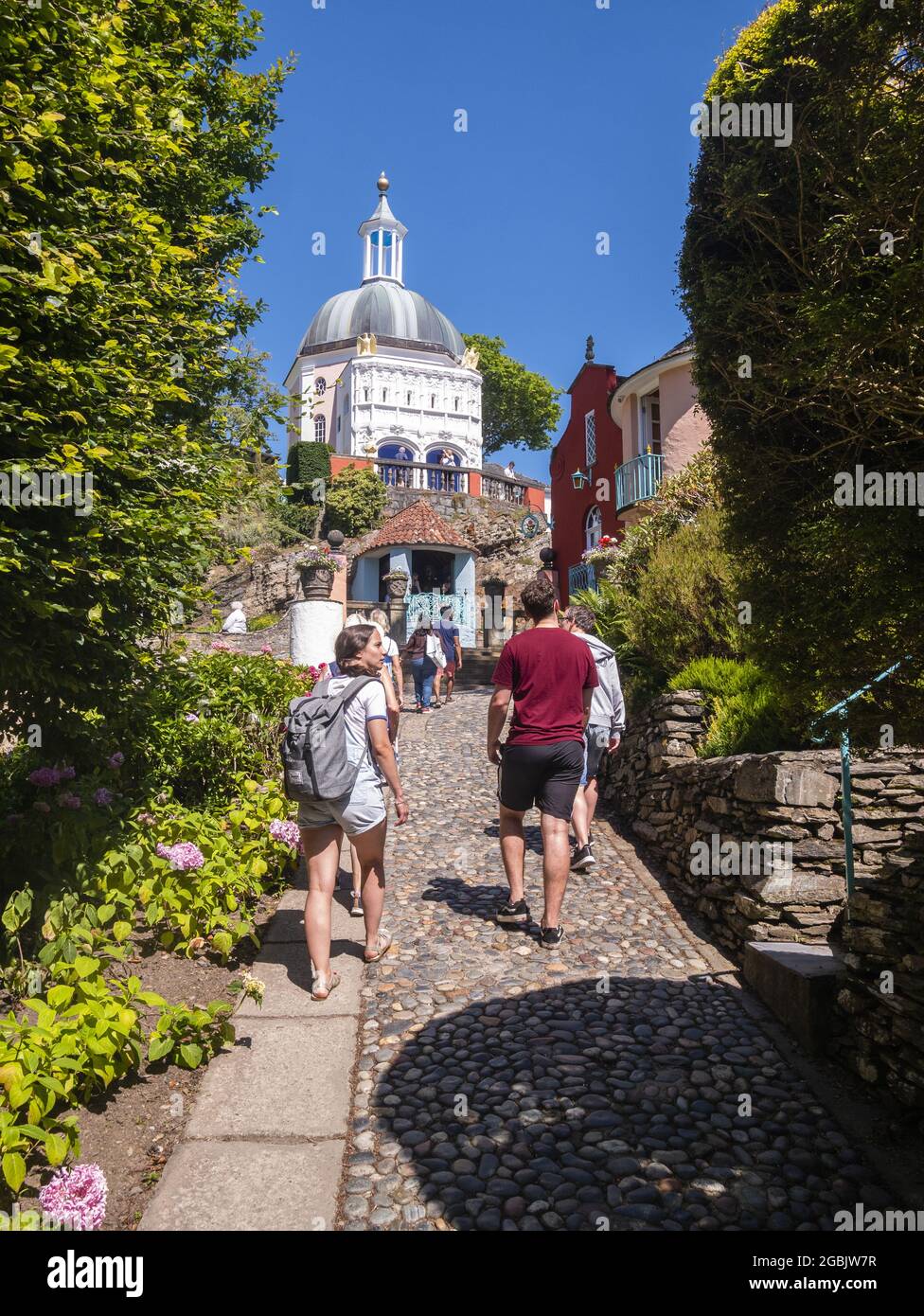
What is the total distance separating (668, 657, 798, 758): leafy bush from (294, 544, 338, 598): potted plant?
6.83m

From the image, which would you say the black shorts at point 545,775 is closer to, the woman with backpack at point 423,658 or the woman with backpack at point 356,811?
the woman with backpack at point 356,811

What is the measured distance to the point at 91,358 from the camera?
4211mm

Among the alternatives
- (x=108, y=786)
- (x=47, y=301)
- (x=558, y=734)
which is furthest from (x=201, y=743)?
(x=47, y=301)

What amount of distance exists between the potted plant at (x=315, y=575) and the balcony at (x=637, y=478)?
8.15 m

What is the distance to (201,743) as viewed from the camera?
22.5 ft

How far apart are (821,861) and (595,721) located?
2.09m

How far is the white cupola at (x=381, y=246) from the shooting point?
6188 centimetres

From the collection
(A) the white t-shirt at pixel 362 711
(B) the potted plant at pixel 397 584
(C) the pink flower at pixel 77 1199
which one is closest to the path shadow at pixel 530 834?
(A) the white t-shirt at pixel 362 711

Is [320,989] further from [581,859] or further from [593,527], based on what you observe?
[593,527]

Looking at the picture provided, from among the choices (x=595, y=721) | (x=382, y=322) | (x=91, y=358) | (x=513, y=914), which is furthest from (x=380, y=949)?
(x=382, y=322)

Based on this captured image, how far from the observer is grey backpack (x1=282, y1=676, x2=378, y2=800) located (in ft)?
14.6

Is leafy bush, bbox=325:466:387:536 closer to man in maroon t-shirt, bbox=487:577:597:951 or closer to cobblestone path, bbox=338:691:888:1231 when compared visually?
cobblestone path, bbox=338:691:888:1231

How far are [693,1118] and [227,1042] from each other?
2047 millimetres

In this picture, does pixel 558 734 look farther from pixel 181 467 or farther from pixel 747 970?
pixel 181 467
